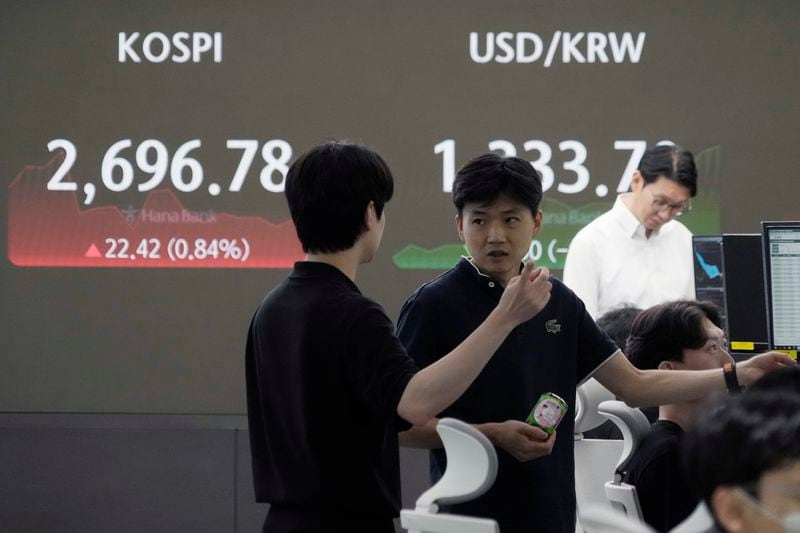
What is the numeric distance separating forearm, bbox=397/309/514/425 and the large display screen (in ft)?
10.7

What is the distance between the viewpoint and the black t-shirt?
2244mm

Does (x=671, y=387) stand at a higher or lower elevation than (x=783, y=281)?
lower

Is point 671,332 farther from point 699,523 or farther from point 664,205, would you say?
point 664,205

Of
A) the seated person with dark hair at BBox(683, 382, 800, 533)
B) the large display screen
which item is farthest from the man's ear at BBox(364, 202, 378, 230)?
the large display screen

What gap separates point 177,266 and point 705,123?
91.0 inches

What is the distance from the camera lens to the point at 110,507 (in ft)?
17.0

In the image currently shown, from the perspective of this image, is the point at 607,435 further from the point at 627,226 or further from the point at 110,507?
the point at 110,507

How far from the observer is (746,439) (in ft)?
4.14

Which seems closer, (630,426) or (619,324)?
(630,426)

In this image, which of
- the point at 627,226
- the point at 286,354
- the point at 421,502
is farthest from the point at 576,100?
the point at 421,502

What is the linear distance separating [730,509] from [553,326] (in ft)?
3.58

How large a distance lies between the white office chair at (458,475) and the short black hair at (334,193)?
47 cm

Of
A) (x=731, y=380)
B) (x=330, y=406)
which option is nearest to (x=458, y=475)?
(x=330, y=406)

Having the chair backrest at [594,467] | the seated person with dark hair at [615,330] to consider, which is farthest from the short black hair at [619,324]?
the chair backrest at [594,467]
